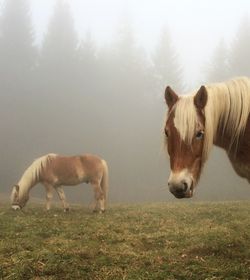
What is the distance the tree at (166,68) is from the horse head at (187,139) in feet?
153

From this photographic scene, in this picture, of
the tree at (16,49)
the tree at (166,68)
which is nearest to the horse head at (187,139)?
the tree at (166,68)

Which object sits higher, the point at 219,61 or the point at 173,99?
the point at 219,61

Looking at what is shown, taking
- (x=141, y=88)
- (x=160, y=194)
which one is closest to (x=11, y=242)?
(x=160, y=194)

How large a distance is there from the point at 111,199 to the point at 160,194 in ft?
16.3

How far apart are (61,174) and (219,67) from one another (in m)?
35.0

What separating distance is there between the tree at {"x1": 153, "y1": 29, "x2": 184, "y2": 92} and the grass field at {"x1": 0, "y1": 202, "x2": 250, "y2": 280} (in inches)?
1592

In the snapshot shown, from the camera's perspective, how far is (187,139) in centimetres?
635

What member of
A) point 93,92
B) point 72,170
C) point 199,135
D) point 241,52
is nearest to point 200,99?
point 199,135

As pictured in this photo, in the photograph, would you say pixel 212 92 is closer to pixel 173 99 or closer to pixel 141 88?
pixel 173 99

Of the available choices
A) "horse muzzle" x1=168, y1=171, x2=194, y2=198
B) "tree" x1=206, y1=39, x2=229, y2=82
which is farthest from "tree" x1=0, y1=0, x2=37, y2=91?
"horse muzzle" x1=168, y1=171, x2=194, y2=198

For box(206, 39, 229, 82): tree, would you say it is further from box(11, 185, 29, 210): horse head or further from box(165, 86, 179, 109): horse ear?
box(165, 86, 179, 109): horse ear

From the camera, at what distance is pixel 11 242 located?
377 inches

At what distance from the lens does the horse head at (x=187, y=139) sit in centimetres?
622

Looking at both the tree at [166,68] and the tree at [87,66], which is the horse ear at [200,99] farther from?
the tree at [87,66]
